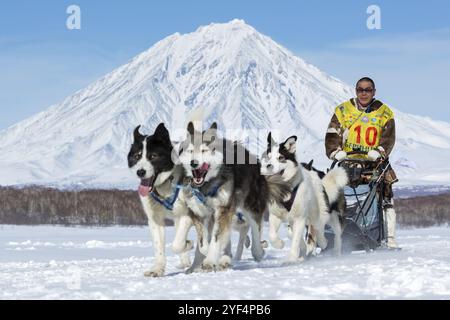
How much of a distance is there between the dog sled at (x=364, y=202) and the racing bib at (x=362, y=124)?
164 millimetres

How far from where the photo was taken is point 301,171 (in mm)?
9062

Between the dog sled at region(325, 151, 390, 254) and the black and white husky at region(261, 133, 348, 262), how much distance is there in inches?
11.9

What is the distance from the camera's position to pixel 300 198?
29.1ft

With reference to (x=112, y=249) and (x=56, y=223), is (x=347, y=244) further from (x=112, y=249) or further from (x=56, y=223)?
(x=56, y=223)

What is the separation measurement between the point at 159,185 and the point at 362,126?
328 cm

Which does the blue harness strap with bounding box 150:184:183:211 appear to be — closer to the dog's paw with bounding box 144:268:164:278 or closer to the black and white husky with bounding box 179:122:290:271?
the black and white husky with bounding box 179:122:290:271

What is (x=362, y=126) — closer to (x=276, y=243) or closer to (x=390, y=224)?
(x=390, y=224)

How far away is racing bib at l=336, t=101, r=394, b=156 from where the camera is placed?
32.5ft

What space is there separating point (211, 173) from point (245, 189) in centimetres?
73

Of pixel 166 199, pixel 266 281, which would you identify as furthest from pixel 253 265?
pixel 266 281

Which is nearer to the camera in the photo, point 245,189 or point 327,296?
point 327,296

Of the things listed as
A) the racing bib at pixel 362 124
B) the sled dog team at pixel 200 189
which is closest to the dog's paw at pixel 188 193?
the sled dog team at pixel 200 189
